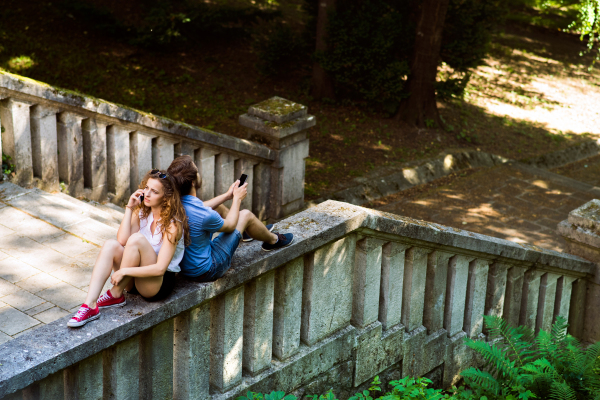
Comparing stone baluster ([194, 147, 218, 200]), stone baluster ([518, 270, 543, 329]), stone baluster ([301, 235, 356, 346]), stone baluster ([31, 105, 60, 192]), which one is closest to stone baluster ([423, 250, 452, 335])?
stone baluster ([301, 235, 356, 346])

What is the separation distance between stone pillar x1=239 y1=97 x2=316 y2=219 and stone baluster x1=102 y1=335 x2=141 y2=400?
14.5 ft

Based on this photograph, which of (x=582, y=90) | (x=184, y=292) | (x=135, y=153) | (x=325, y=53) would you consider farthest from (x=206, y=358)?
(x=582, y=90)

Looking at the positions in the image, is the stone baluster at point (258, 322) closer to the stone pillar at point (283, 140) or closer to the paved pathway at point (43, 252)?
the paved pathway at point (43, 252)

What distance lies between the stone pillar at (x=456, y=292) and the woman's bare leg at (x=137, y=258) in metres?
2.64

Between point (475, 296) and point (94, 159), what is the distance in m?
3.85

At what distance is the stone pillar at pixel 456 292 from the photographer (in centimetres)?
496

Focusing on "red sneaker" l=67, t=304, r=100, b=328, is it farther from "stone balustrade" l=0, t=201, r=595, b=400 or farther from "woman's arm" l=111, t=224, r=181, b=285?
"woman's arm" l=111, t=224, r=181, b=285

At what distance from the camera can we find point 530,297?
5.79m

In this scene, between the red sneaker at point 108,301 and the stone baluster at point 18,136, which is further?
the stone baluster at point 18,136

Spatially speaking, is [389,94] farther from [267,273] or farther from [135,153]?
[267,273]

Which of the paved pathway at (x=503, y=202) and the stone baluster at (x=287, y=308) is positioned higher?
the stone baluster at (x=287, y=308)

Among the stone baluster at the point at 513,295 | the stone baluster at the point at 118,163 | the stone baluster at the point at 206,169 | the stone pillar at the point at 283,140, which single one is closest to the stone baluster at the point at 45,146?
the stone baluster at the point at 118,163

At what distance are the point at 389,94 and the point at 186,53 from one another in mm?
4542

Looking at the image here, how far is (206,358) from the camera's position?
3.43 meters
